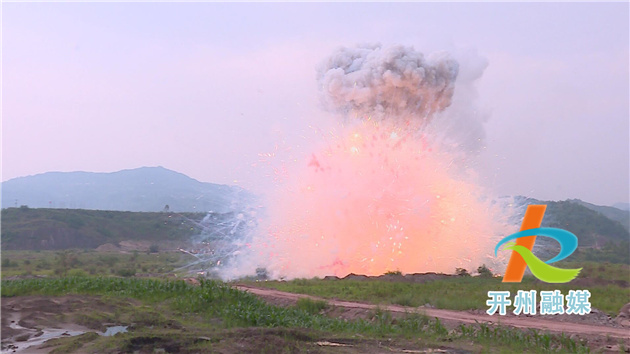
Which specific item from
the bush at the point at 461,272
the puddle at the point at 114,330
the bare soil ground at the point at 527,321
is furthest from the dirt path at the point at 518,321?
the bush at the point at 461,272

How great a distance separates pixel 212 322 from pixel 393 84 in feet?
69.4

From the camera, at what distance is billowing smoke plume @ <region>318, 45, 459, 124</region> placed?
3269 cm

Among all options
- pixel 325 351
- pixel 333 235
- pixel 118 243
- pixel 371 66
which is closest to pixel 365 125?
pixel 371 66

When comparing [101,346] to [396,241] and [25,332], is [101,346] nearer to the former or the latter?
[25,332]

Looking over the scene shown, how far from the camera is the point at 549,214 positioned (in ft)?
223

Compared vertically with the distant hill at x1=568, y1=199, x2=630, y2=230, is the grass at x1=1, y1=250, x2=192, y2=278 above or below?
below

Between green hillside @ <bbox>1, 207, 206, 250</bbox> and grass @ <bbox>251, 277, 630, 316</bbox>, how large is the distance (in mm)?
31258

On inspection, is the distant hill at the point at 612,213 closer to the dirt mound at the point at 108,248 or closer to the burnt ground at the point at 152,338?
the dirt mound at the point at 108,248

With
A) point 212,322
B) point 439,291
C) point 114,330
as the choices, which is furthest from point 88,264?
point 114,330

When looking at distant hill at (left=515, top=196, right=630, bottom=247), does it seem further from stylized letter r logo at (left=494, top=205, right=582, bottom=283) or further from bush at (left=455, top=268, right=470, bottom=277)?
stylized letter r logo at (left=494, top=205, right=582, bottom=283)

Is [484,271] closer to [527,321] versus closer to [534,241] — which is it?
[534,241]

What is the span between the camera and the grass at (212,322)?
40.3ft

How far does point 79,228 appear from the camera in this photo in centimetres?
6216

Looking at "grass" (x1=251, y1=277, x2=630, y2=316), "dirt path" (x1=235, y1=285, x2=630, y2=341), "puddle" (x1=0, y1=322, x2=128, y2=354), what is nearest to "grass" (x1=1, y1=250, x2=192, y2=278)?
"grass" (x1=251, y1=277, x2=630, y2=316)
